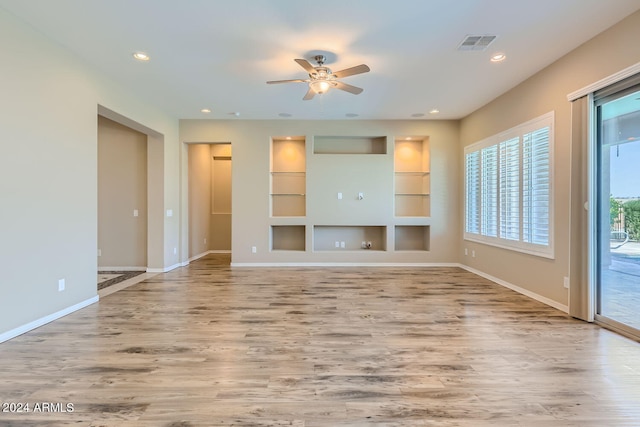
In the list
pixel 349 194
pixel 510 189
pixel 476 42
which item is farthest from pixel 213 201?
pixel 476 42

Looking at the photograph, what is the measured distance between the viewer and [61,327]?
3211 mm

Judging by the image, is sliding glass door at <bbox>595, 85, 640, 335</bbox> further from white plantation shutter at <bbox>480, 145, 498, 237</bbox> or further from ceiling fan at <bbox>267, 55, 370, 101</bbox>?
ceiling fan at <bbox>267, 55, 370, 101</bbox>

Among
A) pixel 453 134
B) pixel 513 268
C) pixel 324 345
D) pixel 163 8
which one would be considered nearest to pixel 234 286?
pixel 324 345

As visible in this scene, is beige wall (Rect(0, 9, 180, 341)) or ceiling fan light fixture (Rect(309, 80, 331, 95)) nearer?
beige wall (Rect(0, 9, 180, 341))

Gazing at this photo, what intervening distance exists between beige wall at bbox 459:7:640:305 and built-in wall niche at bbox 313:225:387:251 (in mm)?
2361

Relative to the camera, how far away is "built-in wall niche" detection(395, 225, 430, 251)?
7.01 metres

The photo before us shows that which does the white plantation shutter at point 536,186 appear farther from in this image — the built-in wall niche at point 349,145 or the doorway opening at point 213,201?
the doorway opening at point 213,201

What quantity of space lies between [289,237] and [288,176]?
1.35 meters

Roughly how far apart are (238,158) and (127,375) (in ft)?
15.9

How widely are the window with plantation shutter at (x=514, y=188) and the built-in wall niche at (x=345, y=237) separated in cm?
191

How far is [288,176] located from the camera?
6.98 metres

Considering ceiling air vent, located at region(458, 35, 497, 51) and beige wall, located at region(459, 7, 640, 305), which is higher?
ceiling air vent, located at region(458, 35, 497, 51)

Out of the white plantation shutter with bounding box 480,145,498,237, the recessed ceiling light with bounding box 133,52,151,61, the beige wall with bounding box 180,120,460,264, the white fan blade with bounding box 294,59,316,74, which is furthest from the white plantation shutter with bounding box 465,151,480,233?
the recessed ceiling light with bounding box 133,52,151,61

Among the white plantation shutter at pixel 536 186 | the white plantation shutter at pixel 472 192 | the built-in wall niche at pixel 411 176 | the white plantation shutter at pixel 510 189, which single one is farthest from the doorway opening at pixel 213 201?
the white plantation shutter at pixel 536 186
